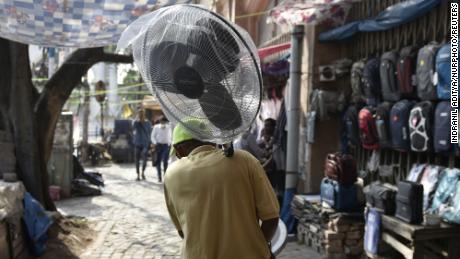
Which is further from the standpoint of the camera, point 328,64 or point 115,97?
point 115,97

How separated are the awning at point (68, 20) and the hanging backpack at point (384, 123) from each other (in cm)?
324

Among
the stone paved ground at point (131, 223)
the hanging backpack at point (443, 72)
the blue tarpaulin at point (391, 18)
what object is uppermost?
the blue tarpaulin at point (391, 18)

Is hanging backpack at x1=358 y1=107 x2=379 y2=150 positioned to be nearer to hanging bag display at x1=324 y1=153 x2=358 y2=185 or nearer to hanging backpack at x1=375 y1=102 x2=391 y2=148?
hanging backpack at x1=375 y1=102 x2=391 y2=148

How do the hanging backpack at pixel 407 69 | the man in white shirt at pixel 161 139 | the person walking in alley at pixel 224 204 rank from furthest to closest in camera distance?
the man in white shirt at pixel 161 139 < the hanging backpack at pixel 407 69 < the person walking in alley at pixel 224 204

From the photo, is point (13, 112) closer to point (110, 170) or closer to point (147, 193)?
point (147, 193)

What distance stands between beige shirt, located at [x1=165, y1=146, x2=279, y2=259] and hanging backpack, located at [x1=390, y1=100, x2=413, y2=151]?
3773 mm

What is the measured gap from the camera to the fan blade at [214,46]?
2287 mm

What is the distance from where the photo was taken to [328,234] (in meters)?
6.07

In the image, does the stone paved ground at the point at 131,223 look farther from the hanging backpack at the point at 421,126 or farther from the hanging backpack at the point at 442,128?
the hanging backpack at the point at 442,128

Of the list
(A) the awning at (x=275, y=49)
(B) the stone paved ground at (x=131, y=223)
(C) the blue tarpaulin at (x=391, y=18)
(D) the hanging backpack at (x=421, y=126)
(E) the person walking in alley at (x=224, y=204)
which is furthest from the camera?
(A) the awning at (x=275, y=49)

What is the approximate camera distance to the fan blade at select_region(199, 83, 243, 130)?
2.32 m

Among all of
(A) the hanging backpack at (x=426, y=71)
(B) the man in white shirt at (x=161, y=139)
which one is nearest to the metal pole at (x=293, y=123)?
(A) the hanging backpack at (x=426, y=71)

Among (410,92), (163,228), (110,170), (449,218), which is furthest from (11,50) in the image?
(110,170)

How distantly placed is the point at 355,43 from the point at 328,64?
1.95 feet
